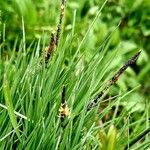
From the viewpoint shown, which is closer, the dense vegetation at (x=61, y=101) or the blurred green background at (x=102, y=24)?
the dense vegetation at (x=61, y=101)

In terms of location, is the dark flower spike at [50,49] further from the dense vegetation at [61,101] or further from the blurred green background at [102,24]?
the blurred green background at [102,24]

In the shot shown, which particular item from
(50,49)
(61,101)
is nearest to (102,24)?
(50,49)

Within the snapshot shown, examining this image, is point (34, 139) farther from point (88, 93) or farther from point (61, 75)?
point (61, 75)

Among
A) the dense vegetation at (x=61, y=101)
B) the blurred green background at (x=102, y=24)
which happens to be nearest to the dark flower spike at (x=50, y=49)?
the dense vegetation at (x=61, y=101)

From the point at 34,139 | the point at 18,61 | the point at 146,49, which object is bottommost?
the point at 34,139

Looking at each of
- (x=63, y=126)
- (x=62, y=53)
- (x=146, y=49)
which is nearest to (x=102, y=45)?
(x=62, y=53)

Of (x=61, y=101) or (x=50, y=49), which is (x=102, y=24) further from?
(x=61, y=101)

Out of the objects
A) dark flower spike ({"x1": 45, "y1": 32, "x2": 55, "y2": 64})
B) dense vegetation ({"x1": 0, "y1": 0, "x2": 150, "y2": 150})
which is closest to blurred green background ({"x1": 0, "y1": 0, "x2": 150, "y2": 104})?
dense vegetation ({"x1": 0, "y1": 0, "x2": 150, "y2": 150})

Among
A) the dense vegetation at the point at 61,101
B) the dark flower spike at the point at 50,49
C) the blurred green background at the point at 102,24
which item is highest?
the blurred green background at the point at 102,24
